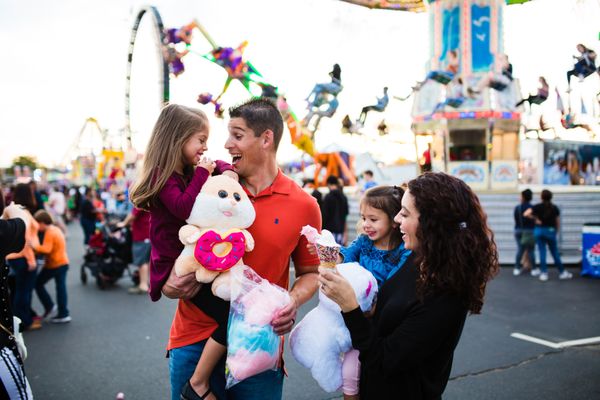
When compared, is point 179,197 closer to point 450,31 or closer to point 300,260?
point 300,260

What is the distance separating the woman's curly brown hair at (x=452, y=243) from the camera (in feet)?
5.84

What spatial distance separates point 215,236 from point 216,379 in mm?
660

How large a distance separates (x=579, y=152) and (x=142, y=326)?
32403 millimetres

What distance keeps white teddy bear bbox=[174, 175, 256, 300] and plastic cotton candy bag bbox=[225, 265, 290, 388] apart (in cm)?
7

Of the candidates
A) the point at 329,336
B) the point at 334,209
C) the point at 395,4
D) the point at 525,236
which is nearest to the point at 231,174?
the point at 329,336

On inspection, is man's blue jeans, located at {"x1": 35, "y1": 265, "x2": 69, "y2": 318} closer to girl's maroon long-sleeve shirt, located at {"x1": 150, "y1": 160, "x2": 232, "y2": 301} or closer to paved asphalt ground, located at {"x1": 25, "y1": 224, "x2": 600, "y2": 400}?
paved asphalt ground, located at {"x1": 25, "y1": 224, "x2": 600, "y2": 400}

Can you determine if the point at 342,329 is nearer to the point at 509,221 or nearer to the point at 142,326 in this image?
the point at 142,326

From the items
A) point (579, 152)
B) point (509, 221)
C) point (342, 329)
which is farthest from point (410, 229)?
point (579, 152)

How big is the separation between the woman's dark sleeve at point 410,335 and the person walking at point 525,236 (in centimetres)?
870

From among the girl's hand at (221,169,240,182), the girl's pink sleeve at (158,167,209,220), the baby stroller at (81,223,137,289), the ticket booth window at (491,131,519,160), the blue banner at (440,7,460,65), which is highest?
the blue banner at (440,7,460,65)

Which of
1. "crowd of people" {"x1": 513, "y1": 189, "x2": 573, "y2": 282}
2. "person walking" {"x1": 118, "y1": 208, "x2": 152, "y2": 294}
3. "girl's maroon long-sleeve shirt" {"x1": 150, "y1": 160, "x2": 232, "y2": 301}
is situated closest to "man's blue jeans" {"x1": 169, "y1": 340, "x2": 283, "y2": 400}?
"girl's maroon long-sleeve shirt" {"x1": 150, "y1": 160, "x2": 232, "y2": 301}

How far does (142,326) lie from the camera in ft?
20.6

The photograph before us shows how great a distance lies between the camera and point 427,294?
1.80 m

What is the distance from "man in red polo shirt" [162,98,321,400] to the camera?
6.93 feet
